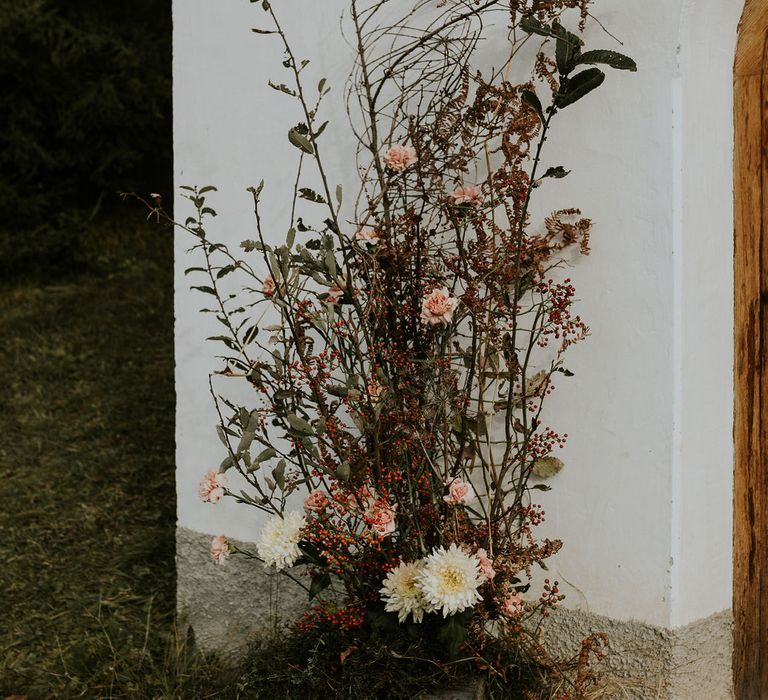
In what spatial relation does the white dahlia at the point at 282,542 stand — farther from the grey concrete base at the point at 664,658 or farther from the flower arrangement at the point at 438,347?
the grey concrete base at the point at 664,658

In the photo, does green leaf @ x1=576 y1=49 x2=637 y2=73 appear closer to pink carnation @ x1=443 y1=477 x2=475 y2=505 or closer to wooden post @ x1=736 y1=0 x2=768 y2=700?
wooden post @ x1=736 y1=0 x2=768 y2=700

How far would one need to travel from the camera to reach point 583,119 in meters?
2.98

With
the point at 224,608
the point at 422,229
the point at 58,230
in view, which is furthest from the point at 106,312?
the point at 422,229

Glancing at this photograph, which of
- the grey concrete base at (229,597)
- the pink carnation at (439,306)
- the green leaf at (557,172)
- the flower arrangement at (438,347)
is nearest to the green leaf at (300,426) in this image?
the flower arrangement at (438,347)

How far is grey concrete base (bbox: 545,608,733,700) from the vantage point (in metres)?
2.92

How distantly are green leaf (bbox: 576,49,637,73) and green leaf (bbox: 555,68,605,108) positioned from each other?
3 centimetres

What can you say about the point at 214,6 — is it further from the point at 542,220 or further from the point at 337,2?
the point at 542,220

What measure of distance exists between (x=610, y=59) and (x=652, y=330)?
0.77 metres

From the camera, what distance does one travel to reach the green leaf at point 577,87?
2.58 meters

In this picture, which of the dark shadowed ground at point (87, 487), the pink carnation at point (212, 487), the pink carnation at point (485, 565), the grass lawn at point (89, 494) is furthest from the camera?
the dark shadowed ground at point (87, 487)

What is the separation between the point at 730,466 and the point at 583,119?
1.12 m

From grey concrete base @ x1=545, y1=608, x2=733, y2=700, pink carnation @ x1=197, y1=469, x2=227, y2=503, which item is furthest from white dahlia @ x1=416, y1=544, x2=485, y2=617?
pink carnation @ x1=197, y1=469, x2=227, y2=503

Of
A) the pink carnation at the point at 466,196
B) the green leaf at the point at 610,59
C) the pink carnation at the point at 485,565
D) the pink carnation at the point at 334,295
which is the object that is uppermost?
the green leaf at the point at 610,59

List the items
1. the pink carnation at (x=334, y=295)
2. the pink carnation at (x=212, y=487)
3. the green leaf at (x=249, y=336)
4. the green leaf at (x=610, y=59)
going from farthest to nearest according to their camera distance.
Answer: the green leaf at (x=249, y=336)
the pink carnation at (x=212, y=487)
the pink carnation at (x=334, y=295)
the green leaf at (x=610, y=59)
